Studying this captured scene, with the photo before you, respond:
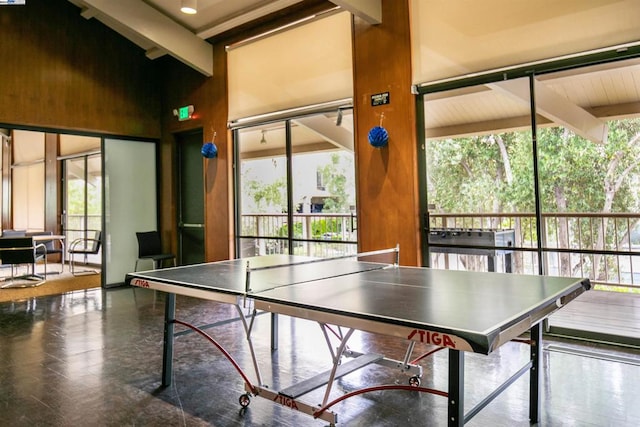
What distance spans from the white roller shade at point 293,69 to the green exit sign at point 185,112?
0.90 m

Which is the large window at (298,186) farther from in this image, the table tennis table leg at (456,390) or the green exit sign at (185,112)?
the table tennis table leg at (456,390)

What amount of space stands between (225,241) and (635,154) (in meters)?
5.10

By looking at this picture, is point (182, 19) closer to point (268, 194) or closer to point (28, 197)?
point (268, 194)

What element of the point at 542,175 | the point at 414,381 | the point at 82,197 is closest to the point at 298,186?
the point at 542,175

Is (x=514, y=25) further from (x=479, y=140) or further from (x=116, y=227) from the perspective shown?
(x=116, y=227)

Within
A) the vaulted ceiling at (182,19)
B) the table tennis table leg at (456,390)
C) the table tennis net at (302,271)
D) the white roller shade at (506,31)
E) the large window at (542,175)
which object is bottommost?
the table tennis table leg at (456,390)

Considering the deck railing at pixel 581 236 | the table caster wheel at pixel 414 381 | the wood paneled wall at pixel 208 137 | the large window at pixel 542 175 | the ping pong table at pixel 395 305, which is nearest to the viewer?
the ping pong table at pixel 395 305

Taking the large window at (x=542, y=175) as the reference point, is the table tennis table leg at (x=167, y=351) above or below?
below

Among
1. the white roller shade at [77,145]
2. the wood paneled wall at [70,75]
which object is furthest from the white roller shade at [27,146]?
the wood paneled wall at [70,75]

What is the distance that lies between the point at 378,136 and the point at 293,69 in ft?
5.71

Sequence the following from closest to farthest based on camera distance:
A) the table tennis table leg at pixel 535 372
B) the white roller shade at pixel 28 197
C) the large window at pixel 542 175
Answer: the table tennis table leg at pixel 535 372, the large window at pixel 542 175, the white roller shade at pixel 28 197

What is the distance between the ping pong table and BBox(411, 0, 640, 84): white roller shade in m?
2.25

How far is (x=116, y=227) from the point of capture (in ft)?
22.8

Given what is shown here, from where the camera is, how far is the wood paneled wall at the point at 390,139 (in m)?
4.55
